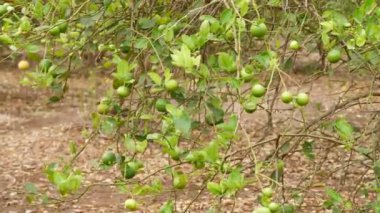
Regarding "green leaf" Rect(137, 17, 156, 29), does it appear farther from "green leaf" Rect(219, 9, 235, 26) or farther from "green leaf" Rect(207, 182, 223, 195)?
"green leaf" Rect(207, 182, 223, 195)

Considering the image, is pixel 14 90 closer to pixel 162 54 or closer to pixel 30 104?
pixel 30 104

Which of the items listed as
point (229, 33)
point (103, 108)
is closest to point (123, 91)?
point (103, 108)

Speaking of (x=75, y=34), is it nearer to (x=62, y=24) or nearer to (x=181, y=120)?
(x=62, y=24)

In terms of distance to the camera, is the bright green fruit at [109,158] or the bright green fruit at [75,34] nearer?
the bright green fruit at [109,158]

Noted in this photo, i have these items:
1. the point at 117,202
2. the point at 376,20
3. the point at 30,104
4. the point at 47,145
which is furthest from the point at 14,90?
the point at 376,20

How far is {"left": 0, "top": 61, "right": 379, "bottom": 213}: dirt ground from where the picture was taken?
559 cm

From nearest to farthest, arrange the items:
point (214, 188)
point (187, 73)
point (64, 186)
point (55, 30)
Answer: point (214, 188) < point (64, 186) < point (187, 73) < point (55, 30)

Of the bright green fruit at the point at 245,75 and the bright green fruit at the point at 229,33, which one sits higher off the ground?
the bright green fruit at the point at 229,33

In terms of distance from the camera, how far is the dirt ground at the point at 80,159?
220 inches

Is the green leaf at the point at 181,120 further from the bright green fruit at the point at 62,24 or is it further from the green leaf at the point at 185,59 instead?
the bright green fruit at the point at 62,24

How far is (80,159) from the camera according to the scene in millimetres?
7266

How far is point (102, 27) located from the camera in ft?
9.48

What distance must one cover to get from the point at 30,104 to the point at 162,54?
8.61 meters

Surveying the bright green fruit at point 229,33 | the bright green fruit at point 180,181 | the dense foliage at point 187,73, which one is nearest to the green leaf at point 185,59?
the dense foliage at point 187,73
